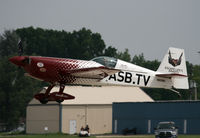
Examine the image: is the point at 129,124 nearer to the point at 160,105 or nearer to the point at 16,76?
the point at 160,105

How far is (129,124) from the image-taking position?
58.2m

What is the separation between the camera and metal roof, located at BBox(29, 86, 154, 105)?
62.1 meters

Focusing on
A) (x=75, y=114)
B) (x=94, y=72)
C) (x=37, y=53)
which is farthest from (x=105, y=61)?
(x=37, y=53)

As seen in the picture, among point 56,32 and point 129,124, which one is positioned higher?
point 56,32

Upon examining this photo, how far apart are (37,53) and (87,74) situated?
85.8 m

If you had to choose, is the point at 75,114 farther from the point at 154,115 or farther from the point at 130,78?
the point at 130,78

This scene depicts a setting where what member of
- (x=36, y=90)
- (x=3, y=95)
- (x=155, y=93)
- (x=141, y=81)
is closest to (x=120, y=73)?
(x=141, y=81)

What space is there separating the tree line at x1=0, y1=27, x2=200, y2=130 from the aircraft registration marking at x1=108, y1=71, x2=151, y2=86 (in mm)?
46863

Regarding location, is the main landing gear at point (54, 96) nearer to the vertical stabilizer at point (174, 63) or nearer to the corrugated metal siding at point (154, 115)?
the vertical stabilizer at point (174, 63)

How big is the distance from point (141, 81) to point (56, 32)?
97947 mm

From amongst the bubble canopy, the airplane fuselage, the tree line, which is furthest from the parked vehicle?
the tree line

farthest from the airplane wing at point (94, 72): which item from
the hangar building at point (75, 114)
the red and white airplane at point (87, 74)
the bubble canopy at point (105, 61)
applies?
the hangar building at point (75, 114)

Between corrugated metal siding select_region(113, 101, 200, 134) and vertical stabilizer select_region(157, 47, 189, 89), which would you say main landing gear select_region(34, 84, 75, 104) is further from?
corrugated metal siding select_region(113, 101, 200, 134)

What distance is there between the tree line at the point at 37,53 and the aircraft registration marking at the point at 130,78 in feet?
154
